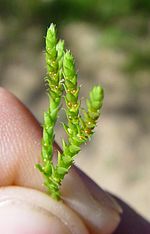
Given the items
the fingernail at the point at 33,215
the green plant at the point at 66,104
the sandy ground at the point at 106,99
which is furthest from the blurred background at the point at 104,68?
the green plant at the point at 66,104

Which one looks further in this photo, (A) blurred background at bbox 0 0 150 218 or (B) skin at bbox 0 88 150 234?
(A) blurred background at bbox 0 0 150 218

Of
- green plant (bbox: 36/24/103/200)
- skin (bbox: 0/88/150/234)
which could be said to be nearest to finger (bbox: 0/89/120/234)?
skin (bbox: 0/88/150/234)

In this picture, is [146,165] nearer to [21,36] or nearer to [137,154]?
[137,154]

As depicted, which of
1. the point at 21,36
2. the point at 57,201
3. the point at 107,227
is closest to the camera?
the point at 57,201

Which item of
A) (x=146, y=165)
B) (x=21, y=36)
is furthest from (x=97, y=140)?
(x=21, y=36)

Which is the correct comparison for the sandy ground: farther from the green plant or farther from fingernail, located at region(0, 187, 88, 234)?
the green plant
